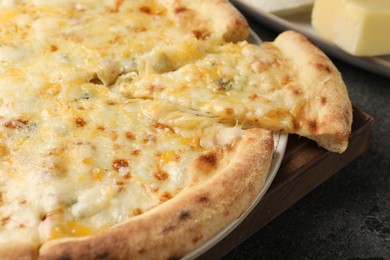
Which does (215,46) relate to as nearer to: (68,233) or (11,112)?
(11,112)

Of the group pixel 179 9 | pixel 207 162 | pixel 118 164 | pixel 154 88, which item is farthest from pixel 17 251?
pixel 179 9

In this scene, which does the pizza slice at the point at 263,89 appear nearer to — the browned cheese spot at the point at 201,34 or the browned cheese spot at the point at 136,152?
the browned cheese spot at the point at 201,34

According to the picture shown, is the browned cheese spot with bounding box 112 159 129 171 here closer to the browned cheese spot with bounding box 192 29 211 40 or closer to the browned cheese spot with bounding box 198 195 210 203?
the browned cheese spot with bounding box 198 195 210 203

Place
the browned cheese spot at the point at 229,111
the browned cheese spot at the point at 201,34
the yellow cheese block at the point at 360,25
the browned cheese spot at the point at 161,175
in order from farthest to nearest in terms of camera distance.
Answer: the yellow cheese block at the point at 360,25, the browned cheese spot at the point at 201,34, the browned cheese spot at the point at 229,111, the browned cheese spot at the point at 161,175

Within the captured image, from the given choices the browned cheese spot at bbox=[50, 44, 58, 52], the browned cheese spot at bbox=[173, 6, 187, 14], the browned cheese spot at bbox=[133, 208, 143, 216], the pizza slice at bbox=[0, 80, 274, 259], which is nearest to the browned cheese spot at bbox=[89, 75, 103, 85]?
the pizza slice at bbox=[0, 80, 274, 259]

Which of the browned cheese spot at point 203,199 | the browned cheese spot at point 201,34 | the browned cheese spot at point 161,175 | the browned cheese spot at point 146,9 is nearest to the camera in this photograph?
the browned cheese spot at point 203,199

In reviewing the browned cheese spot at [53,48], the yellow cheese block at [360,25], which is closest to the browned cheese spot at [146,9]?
the browned cheese spot at [53,48]
